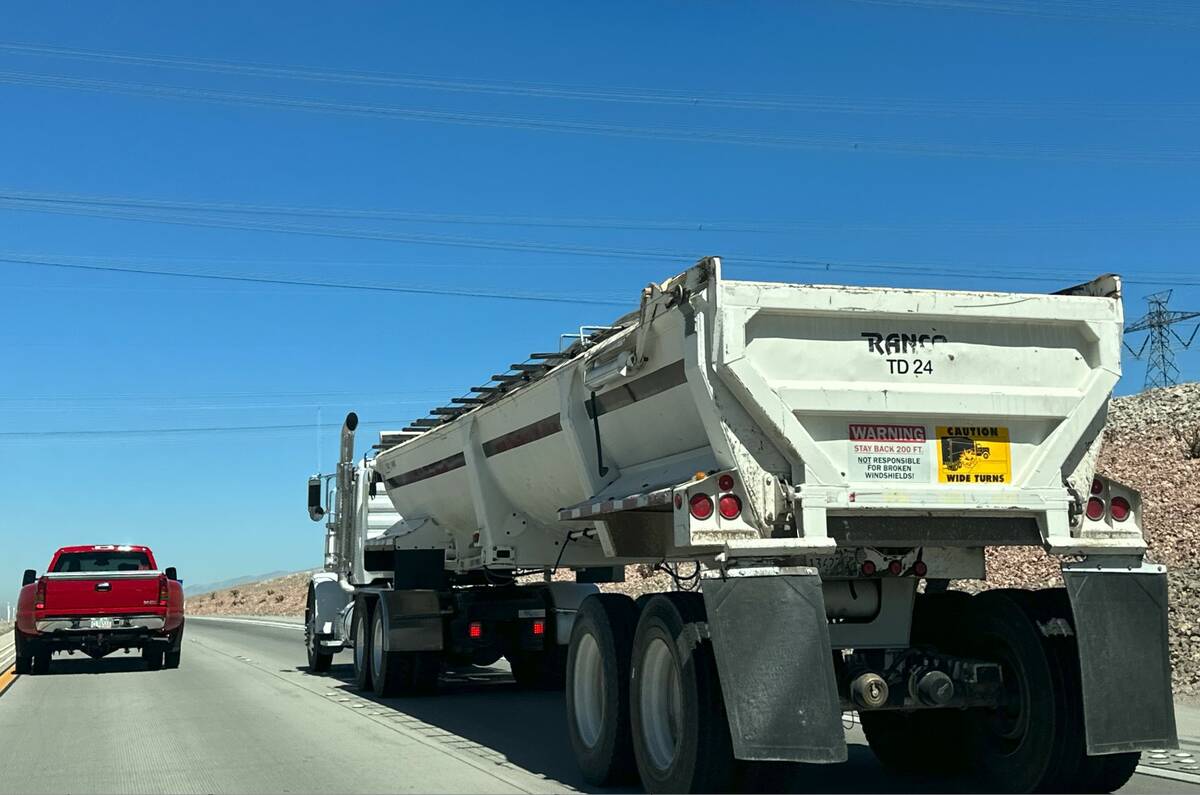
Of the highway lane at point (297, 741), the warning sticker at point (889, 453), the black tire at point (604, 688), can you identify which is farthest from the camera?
the highway lane at point (297, 741)

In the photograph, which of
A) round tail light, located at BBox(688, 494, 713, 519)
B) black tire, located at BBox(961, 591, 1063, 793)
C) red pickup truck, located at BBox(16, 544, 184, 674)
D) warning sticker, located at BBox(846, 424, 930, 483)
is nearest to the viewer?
round tail light, located at BBox(688, 494, 713, 519)

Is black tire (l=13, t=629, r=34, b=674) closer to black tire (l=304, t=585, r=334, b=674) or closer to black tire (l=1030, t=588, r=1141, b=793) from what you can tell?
black tire (l=304, t=585, r=334, b=674)

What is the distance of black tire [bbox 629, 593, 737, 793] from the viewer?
7414 mm

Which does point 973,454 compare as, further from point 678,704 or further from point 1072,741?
point 678,704

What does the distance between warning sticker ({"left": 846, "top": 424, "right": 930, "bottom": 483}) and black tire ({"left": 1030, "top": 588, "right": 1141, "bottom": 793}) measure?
119cm

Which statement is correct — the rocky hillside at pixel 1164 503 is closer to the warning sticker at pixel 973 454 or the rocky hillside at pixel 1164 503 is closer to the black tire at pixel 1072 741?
the warning sticker at pixel 973 454

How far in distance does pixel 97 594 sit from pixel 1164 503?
16799 mm

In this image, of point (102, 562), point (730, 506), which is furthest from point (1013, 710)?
point (102, 562)

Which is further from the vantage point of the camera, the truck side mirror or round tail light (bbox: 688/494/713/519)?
the truck side mirror

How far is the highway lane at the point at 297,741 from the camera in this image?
8977 mm

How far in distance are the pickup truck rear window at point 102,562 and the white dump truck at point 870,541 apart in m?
14.4

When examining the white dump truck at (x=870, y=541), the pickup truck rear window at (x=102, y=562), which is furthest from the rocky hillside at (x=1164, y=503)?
the pickup truck rear window at (x=102, y=562)

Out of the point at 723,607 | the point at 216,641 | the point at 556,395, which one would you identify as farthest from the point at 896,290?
the point at 216,641

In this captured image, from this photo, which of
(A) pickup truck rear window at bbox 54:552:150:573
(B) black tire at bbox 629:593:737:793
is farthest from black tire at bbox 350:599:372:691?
(B) black tire at bbox 629:593:737:793
